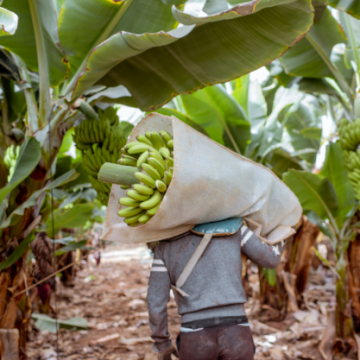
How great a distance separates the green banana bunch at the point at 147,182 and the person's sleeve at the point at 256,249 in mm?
442

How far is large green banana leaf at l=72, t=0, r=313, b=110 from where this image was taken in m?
1.18

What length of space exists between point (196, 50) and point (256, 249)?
0.96 meters

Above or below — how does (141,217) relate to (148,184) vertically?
below

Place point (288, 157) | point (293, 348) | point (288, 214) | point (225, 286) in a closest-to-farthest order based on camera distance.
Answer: point (225, 286), point (288, 214), point (293, 348), point (288, 157)

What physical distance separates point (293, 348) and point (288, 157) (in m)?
1.72

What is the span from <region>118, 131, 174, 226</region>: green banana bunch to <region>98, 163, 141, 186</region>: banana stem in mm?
27

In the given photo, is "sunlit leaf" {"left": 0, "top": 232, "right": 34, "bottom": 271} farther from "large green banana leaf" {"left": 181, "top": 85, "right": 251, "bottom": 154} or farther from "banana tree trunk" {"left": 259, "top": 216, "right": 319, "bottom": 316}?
"banana tree trunk" {"left": 259, "top": 216, "right": 319, "bottom": 316}

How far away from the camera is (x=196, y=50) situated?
4.88 ft

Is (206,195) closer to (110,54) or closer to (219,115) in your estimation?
(110,54)

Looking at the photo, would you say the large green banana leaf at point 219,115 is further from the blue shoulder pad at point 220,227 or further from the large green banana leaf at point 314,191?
the blue shoulder pad at point 220,227

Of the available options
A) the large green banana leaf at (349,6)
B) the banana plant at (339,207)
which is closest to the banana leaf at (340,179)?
the banana plant at (339,207)

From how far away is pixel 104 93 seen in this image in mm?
1980

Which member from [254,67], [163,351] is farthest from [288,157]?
[163,351]

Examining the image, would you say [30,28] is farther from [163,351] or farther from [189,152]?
[163,351]
